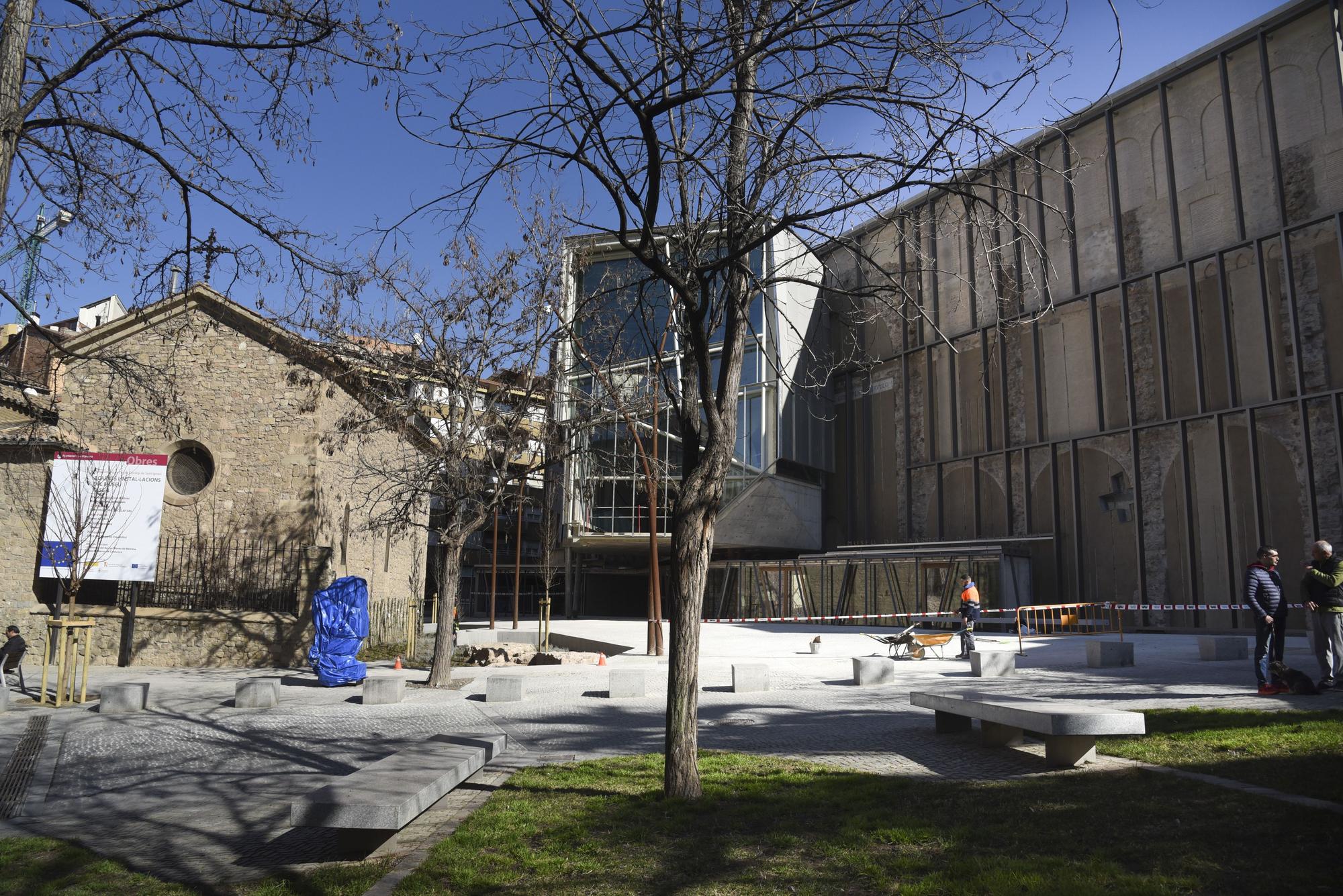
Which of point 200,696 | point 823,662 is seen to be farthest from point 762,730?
point 200,696

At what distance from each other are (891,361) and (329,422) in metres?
28.3

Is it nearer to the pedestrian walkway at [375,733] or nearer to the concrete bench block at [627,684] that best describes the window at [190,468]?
the pedestrian walkway at [375,733]

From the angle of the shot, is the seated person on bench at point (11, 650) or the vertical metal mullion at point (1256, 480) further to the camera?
the vertical metal mullion at point (1256, 480)

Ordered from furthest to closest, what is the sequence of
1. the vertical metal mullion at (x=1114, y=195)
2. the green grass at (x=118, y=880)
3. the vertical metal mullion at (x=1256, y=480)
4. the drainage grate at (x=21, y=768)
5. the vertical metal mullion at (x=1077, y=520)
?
the vertical metal mullion at (x=1077, y=520), the vertical metal mullion at (x=1114, y=195), the vertical metal mullion at (x=1256, y=480), the drainage grate at (x=21, y=768), the green grass at (x=118, y=880)

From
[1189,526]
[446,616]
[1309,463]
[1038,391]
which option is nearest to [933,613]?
[1189,526]

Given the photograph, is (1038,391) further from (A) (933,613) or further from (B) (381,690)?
(B) (381,690)

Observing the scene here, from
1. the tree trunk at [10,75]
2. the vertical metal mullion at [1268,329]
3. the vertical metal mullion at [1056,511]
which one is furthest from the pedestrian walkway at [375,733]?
the vertical metal mullion at [1056,511]

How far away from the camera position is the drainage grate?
22.4 feet

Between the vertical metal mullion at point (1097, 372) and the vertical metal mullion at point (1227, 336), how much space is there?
4.27 meters

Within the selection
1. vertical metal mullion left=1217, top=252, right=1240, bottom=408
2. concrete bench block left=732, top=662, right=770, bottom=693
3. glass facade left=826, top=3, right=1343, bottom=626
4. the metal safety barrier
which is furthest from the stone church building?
vertical metal mullion left=1217, top=252, right=1240, bottom=408

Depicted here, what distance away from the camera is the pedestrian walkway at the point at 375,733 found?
6000 millimetres

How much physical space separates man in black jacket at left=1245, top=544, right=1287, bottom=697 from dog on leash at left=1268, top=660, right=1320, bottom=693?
8 cm

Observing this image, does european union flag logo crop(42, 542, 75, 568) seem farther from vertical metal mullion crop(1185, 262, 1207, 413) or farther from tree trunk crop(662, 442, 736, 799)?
vertical metal mullion crop(1185, 262, 1207, 413)

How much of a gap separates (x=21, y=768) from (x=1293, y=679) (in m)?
13.3
